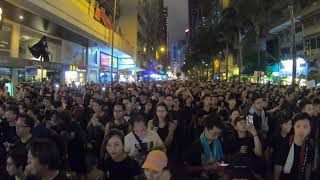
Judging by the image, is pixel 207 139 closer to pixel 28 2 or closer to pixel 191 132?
pixel 191 132

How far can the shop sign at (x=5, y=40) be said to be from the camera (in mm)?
24831

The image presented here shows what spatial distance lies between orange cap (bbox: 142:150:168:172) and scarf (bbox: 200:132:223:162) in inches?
76.1

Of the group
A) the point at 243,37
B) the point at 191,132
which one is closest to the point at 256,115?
the point at 191,132

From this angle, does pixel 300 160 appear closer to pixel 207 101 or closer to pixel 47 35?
pixel 207 101

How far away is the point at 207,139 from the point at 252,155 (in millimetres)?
662

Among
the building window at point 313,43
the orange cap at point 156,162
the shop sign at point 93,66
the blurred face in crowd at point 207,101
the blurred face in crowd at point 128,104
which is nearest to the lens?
the orange cap at point 156,162

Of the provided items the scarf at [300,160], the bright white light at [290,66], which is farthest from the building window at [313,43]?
the scarf at [300,160]

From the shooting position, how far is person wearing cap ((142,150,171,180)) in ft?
13.6

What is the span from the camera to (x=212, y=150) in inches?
244

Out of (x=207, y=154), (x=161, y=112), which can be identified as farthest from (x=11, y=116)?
(x=207, y=154)

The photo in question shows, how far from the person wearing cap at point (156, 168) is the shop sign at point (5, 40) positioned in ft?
73.9

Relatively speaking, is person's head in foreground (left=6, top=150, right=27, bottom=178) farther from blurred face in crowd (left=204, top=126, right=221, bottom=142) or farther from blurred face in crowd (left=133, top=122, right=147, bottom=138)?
blurred face in crowd (left=204, top=126, right=221, bottom=142)

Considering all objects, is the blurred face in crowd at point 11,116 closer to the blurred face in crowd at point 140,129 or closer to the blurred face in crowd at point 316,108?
the blurred face in crowd at point 140,129

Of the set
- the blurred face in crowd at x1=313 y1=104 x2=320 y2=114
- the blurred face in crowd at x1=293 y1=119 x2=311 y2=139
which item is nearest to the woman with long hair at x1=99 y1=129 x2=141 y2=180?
the blurred face in crowd at x1=293 y1=119 x2=311 y2=139
